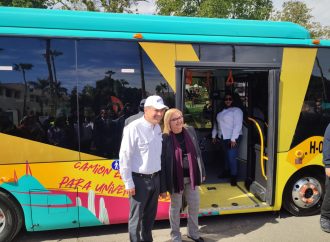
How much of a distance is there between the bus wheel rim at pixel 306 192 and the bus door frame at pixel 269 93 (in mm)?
457

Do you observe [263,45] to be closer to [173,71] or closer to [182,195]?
[173,71]

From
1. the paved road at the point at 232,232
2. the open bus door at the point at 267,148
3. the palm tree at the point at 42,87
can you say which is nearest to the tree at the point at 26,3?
the palm tree at the point at 42,87

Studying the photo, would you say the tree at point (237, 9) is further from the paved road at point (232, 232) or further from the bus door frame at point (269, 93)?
the paved road at point (232, 232)

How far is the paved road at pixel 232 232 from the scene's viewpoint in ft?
13.8

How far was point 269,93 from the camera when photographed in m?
4.40

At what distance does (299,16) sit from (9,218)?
26785 mm

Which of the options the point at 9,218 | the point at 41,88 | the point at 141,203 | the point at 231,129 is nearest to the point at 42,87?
the point at 41,88

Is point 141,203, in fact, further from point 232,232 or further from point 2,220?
point 2,220

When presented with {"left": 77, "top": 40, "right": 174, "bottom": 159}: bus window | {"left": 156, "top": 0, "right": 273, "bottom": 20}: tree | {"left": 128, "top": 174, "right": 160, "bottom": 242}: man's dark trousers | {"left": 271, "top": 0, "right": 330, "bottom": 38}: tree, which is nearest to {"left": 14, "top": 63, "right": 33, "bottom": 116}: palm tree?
{"left": 77, "top": 40, "right": 174, "bottom": 159}: bus window

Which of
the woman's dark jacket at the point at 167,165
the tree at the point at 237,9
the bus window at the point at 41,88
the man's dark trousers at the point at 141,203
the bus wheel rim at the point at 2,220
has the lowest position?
the bus wheel rim at the point at 2,220

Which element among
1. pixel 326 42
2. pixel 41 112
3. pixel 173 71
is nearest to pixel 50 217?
pixel 41 112

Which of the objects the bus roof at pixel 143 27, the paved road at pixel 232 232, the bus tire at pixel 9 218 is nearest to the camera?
the bus roof at pixel 143 27

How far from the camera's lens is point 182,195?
3986mm

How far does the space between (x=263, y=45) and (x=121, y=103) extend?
2138 mm
